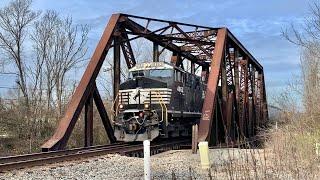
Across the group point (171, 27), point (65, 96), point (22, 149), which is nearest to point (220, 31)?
point (171, 27)

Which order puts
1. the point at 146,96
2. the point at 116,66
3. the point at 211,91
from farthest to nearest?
1. the point at 116,66
2. the point at 146,96
3. the point at 211,91

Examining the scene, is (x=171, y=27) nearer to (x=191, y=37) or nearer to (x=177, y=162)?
(x=191, y=37)

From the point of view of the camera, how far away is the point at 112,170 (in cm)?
1155

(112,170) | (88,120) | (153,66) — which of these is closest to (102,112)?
(88,120)

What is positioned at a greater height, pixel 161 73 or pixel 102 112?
pixel 161 73

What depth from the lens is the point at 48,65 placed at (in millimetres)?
40656

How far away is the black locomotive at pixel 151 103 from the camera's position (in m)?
18.8

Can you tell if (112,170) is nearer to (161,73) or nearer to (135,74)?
(161,73)

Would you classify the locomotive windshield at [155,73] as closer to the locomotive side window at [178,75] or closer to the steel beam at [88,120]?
the locomotive side window at [178,75]

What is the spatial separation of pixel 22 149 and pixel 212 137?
13.3 meters

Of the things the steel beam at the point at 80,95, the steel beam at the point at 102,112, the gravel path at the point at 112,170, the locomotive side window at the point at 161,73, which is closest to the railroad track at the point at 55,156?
the gravel path at the point at 112,170

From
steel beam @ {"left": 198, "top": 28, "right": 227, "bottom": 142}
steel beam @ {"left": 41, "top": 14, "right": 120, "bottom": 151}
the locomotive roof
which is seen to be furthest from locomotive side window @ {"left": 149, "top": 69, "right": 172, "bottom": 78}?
steel beam @ {"left": 41, "top": 14, "right": 120, "bottom": 151}

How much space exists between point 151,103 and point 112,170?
8.01m

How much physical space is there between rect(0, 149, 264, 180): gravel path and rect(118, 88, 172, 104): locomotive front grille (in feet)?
16.8
